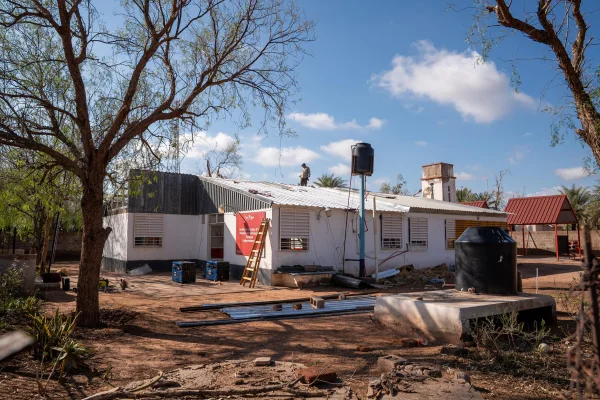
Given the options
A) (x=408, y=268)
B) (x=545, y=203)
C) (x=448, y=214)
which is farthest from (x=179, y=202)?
(x=545, y=203)

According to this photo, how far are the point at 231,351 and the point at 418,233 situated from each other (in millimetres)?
14847

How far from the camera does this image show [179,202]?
71.9 feet

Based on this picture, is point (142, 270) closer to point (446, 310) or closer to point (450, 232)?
point (450, 232)

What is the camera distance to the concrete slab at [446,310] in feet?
23.2

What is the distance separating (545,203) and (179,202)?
917 inches

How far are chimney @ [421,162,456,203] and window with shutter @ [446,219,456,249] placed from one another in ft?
27.0

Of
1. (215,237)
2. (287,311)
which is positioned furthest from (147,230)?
(287,311)

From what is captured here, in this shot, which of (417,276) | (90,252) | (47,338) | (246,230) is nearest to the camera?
(47,338)

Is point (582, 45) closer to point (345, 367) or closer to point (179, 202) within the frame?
point (345, 367)

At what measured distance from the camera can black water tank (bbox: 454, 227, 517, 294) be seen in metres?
8.39

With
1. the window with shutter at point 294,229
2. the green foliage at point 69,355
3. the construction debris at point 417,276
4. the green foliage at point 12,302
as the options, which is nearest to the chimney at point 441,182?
the construction debris at point 417,276

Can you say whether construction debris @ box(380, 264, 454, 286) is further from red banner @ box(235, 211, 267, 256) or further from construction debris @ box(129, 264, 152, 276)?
construction debris @ box(129, 264, 152, 276)

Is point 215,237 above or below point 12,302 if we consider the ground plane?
above

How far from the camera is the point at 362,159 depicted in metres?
17.2
